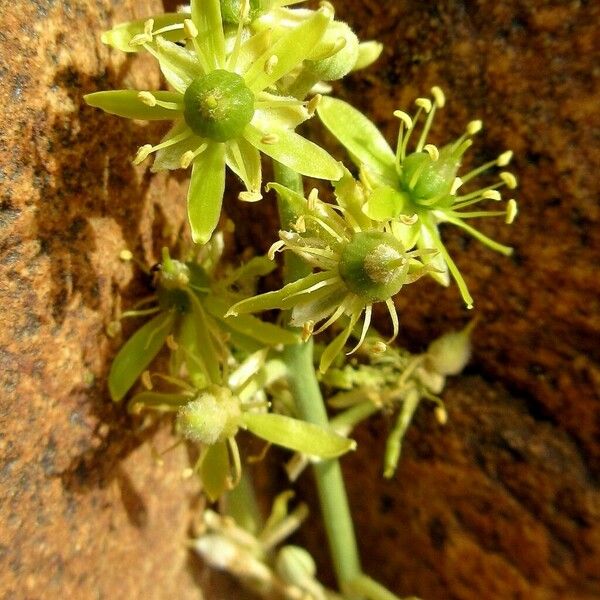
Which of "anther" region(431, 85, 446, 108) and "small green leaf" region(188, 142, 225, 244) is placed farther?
"anther" region(431, 85, 446, 108)

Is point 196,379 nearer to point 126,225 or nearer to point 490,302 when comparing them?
point 126,225

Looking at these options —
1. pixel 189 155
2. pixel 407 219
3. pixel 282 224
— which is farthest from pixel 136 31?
pixel 407 219

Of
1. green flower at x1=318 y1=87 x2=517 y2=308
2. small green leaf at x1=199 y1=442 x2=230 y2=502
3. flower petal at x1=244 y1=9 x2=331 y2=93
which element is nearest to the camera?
flower petal at x1=244 y1=9 x2=331 y2=93

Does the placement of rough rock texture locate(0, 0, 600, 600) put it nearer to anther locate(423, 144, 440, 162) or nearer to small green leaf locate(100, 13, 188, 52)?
small green leaf locate(100, 13, 188, 52)

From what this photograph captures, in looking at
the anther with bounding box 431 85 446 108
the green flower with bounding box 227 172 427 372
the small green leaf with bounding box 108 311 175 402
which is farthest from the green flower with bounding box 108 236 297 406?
the anther with bounding box 431 85 446 108

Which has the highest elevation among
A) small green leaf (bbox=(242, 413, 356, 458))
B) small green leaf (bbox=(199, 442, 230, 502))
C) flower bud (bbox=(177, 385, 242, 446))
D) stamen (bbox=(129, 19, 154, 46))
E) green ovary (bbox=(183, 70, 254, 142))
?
stamen (bbox=(129, 19, 154, 46))

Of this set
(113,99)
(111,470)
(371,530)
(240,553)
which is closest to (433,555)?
(371,530)

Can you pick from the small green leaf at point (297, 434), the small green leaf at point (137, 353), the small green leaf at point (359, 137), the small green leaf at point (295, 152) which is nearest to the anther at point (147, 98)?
the small green leaf at point (295, 152)
